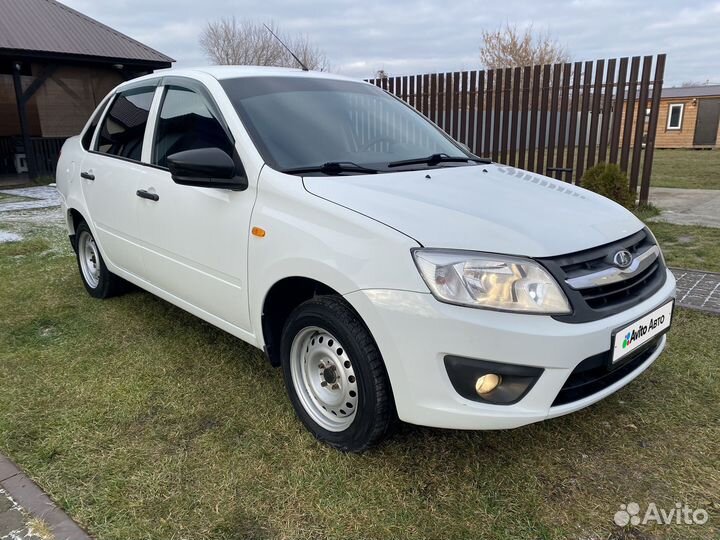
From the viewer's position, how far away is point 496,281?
2.06 m

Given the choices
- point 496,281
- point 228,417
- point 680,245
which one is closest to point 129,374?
point 228,417

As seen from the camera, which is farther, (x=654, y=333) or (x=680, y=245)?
(x=680, y=245)

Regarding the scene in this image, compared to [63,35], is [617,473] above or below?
below

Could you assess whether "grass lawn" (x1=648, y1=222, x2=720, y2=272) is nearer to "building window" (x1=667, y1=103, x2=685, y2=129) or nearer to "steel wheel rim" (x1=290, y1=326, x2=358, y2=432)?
"steel wheel rim" (x1=290, y1=326, x2=358, y2=432)

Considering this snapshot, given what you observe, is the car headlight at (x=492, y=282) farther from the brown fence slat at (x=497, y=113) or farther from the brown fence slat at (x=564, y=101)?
the brown fence slat at (x=497, y=113)

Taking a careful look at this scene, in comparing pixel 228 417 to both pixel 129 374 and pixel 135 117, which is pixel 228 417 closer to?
pixel 129 374

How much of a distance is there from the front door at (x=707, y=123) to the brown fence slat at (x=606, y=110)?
77.8 feet

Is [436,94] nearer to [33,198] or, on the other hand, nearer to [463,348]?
[33,198]

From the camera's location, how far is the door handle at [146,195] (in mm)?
3355

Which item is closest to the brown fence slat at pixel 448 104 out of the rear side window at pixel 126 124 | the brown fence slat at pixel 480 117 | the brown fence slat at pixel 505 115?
the brown fence slat at pixel 480 117

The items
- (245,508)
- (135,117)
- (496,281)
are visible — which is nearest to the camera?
(496,281)

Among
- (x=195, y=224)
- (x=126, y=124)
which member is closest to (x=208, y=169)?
(x=195, y=224)

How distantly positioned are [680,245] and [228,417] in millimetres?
5624

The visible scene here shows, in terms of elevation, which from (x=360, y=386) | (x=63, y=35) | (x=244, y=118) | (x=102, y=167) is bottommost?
(x=360, y=386)
